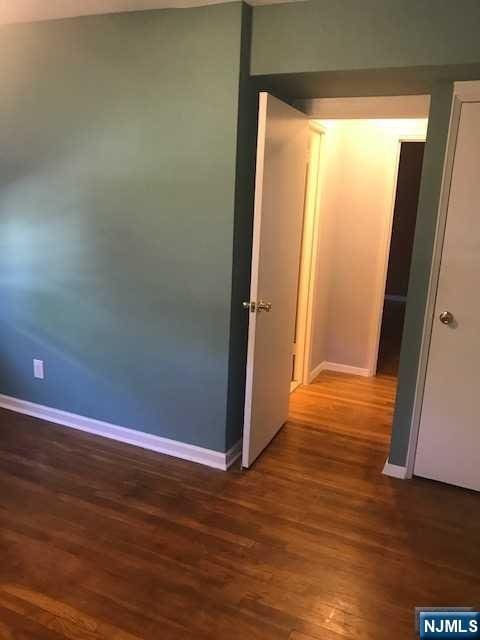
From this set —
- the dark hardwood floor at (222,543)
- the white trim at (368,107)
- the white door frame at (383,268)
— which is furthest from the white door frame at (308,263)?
the dark hardwood floor at (222,543)

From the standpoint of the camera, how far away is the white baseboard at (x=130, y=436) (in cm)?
286

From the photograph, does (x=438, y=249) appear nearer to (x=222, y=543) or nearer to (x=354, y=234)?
(x=222, y=543)

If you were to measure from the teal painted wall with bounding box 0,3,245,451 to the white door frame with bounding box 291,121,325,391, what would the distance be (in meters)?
1.28

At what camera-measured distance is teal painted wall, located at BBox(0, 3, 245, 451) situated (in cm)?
254

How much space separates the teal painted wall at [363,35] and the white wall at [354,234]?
57.1 inches

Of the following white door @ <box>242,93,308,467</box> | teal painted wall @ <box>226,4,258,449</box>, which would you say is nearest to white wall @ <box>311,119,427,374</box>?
white door @ <box>242,93,308,467</box>

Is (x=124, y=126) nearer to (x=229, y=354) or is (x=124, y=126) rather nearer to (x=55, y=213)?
(x=55, y=213)

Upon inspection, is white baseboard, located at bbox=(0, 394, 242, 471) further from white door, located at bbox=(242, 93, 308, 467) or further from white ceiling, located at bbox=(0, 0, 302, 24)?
white ceiling, located at bbox=(0, 0, 302, 24)

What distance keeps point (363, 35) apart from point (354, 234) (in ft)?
6.98

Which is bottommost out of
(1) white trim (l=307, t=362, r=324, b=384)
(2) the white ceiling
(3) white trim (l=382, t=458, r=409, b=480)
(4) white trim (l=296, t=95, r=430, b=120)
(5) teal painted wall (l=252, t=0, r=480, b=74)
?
(3) white trim (l=382, t=458, r=409, b=480)

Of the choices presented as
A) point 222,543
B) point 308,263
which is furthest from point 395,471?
point 308,263

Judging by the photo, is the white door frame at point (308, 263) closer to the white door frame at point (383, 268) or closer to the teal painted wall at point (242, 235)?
the white door frame at point (383, 268)

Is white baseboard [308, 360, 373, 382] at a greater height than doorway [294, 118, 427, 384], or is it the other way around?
doorway [294, 118, 427, 384]

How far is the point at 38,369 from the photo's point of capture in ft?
10.8
